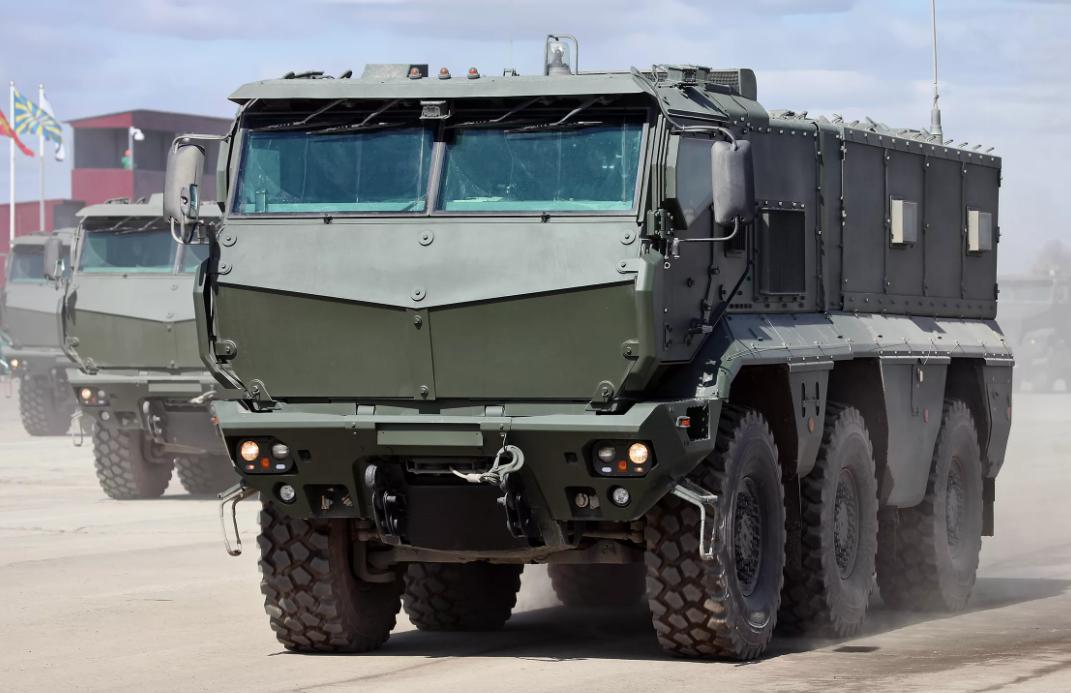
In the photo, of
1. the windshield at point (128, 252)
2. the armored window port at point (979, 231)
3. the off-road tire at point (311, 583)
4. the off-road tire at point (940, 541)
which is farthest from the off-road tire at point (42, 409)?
the off-road tire at point (311, 583)

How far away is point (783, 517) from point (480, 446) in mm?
2104

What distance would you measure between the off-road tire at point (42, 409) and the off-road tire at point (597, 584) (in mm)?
19598

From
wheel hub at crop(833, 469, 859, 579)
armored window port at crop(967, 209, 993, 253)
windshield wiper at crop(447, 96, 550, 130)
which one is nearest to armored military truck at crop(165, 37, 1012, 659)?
windshield wiper at crop(447, 96, 550, 130)

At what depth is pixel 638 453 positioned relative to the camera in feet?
32.4

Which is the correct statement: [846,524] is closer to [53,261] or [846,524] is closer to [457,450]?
[457,450]

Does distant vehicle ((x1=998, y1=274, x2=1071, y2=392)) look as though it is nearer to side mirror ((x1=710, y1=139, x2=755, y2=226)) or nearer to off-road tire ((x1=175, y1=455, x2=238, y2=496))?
off-road tire ((x1=175, y1=455, x2=238, y2=496))

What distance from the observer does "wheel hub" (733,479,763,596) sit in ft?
35.5

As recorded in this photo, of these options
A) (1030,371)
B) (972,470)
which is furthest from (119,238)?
(1030,371)

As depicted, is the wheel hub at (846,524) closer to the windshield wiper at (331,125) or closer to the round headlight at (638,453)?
the round headlight at (638,453)

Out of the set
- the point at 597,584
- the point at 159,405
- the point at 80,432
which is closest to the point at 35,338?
the point at 80,432

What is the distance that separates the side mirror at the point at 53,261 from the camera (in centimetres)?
2312

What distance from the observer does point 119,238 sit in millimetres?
22000

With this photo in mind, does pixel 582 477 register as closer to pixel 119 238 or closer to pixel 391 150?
pixel 391 150

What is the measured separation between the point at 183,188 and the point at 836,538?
14.9 ft
